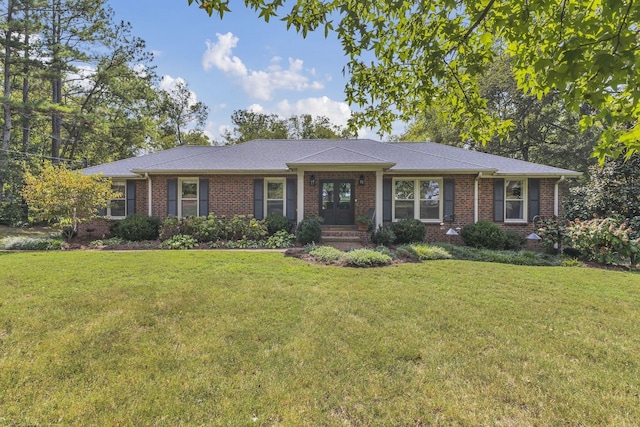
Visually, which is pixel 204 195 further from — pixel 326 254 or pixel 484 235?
pixel 484 235

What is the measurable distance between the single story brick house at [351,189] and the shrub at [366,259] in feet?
10.5

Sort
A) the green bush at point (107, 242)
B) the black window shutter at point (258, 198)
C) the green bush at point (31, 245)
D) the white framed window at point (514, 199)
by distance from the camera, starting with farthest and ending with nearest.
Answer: the black window shutter at point (258, 198) < the white framed window at point (514, 199) < the green bush at point (107, 242) < the green bush at point (31, 245)

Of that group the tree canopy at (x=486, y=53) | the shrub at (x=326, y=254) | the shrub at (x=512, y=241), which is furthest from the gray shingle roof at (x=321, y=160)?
the tree canopy at (x=486, y=53)

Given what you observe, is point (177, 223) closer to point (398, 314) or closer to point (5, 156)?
point (398, 314)

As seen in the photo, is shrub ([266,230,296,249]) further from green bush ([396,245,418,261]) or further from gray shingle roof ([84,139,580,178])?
green bush ([396,245,418,261])

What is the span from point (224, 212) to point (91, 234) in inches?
216

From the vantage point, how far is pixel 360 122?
400cm

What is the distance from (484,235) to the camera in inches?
408

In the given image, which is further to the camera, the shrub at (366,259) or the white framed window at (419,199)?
the white framed window at (419,199)

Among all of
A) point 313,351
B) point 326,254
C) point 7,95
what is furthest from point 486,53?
point 7,95

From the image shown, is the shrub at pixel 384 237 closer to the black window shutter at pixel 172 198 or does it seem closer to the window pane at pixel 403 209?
the window pane at pixel 403 209

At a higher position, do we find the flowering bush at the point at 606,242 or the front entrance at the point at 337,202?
the front entrance at the point at 337,202

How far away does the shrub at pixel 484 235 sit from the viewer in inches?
407

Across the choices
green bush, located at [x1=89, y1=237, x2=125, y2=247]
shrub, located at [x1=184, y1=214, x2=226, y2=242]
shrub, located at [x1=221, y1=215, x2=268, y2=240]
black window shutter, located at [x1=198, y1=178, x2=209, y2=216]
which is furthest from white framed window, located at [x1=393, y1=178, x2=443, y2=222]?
green bush, located at [x1=89, y1=237, x2=125, y2=247]
